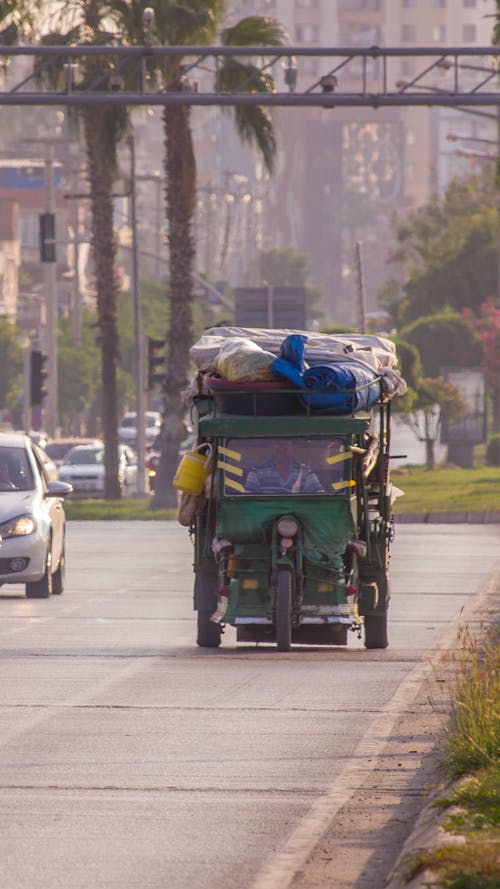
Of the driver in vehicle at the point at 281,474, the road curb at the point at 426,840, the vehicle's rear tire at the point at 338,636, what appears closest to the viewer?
the road curb at the point at 426,840

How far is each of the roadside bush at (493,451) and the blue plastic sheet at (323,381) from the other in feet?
165

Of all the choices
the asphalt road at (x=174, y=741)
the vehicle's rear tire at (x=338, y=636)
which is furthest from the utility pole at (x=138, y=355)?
the vehicle's rear tire at (x=338, y=636)

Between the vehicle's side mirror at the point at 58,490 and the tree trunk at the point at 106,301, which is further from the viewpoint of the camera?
the tree trunk at the point at 106,301

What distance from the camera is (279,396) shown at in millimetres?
16984

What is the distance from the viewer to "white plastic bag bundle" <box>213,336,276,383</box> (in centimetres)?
1677

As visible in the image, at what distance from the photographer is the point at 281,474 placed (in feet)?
55.6

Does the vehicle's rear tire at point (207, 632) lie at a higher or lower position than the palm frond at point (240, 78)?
lower

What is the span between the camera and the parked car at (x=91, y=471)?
54812mm

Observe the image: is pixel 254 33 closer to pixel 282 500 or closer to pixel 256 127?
pixel 256 127

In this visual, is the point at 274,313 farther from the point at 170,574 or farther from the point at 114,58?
the point at 170,574

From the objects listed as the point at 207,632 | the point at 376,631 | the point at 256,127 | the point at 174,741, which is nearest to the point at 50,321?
the point at 256,127

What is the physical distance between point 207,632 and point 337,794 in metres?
7.56

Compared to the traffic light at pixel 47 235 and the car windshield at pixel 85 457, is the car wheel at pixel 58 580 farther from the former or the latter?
the car windshield at pixel 85 457

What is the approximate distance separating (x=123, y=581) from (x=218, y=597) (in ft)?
29.5
